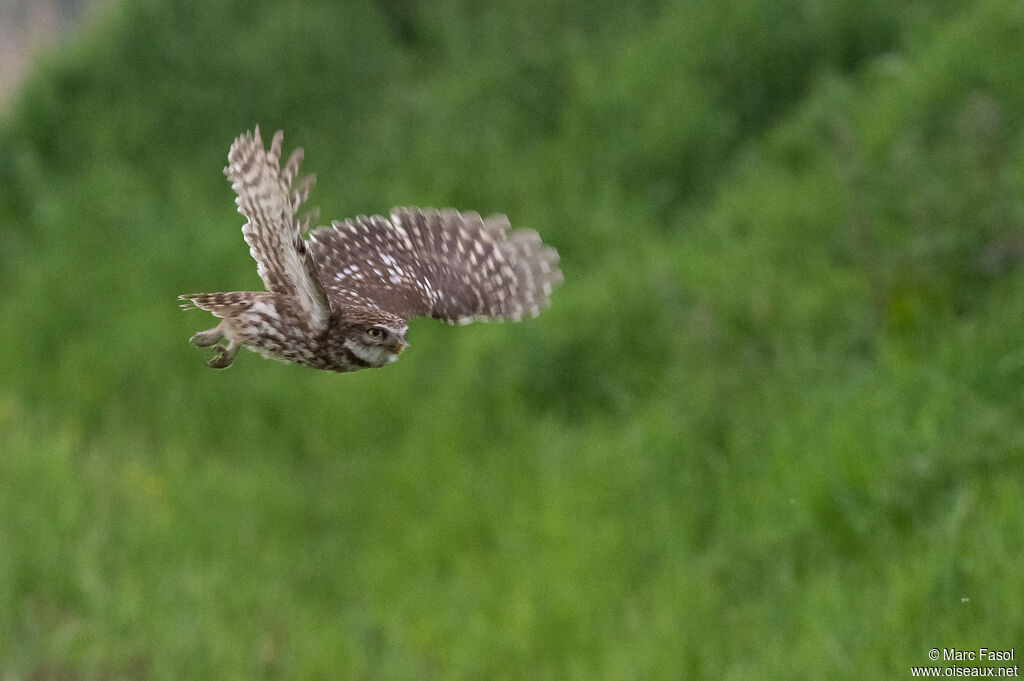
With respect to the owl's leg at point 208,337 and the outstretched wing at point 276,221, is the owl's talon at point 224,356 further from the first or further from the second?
the outstretched wing at point 276,221

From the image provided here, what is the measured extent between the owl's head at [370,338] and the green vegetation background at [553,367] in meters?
2.70

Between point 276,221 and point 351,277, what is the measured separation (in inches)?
55.6

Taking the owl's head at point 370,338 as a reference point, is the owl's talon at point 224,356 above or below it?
below

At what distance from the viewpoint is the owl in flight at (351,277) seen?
320 centimetres

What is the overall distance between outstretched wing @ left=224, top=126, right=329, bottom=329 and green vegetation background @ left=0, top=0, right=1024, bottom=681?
294 cm

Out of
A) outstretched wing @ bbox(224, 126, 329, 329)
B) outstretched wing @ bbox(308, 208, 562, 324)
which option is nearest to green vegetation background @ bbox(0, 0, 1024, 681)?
outstretched wing @ bbox(308, 208, 562, 324)

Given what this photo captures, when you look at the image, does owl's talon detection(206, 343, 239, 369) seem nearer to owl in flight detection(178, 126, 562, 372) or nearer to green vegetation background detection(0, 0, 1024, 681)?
owl in flight detection(178, 126, 562, 372)

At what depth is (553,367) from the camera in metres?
8.04

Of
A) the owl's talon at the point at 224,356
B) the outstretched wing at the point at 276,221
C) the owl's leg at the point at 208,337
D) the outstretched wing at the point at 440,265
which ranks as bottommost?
the owl's talon at the point at 224,356

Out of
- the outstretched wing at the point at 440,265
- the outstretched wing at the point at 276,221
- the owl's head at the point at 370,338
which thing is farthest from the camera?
the outstretched wing at the point at 440,265

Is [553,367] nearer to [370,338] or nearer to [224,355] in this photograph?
[370,338]

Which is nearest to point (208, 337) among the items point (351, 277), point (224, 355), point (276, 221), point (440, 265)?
point (224, 355)

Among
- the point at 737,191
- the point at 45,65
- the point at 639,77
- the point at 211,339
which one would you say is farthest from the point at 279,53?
the point at 211,339

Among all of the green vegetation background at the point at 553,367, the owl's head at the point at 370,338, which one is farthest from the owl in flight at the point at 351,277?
the green vegetation background at the point at 553,367
